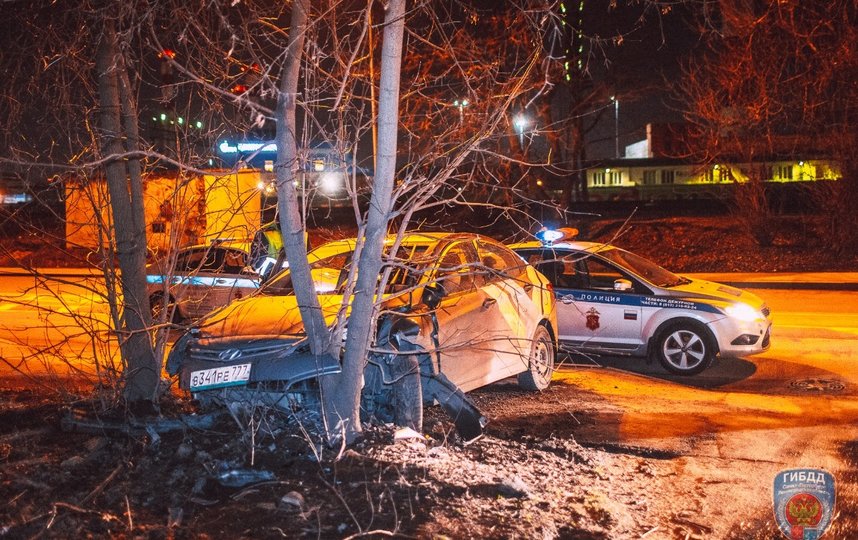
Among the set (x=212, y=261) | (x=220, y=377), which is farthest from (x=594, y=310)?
(x=220, y=377)

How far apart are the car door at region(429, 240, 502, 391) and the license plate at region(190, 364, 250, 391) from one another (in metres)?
1.47

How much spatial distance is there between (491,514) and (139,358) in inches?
138

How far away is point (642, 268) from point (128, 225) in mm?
6430

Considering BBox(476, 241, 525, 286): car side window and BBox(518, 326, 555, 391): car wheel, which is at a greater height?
BBox(476, 241, 525, 286): car side window

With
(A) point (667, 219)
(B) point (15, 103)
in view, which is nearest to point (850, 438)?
(B) point (15, 103)

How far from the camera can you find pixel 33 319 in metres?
14.4

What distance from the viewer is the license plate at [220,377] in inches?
250

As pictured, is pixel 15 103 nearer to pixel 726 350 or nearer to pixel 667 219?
pixel 726 350

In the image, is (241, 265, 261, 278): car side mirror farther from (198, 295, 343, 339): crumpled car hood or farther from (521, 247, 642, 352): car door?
(521, 247, 642, 352): car door

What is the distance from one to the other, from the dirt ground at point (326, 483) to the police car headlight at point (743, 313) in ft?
11.5

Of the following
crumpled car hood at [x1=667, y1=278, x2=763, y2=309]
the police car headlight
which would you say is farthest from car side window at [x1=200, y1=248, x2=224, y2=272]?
the police car headlight

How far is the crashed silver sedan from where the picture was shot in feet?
20.7

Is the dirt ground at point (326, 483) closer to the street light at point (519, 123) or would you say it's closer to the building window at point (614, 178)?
the street light at point (519, 123)

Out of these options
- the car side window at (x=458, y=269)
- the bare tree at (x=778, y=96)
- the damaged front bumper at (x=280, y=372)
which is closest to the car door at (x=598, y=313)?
the car side window at (x=458, y=269)
